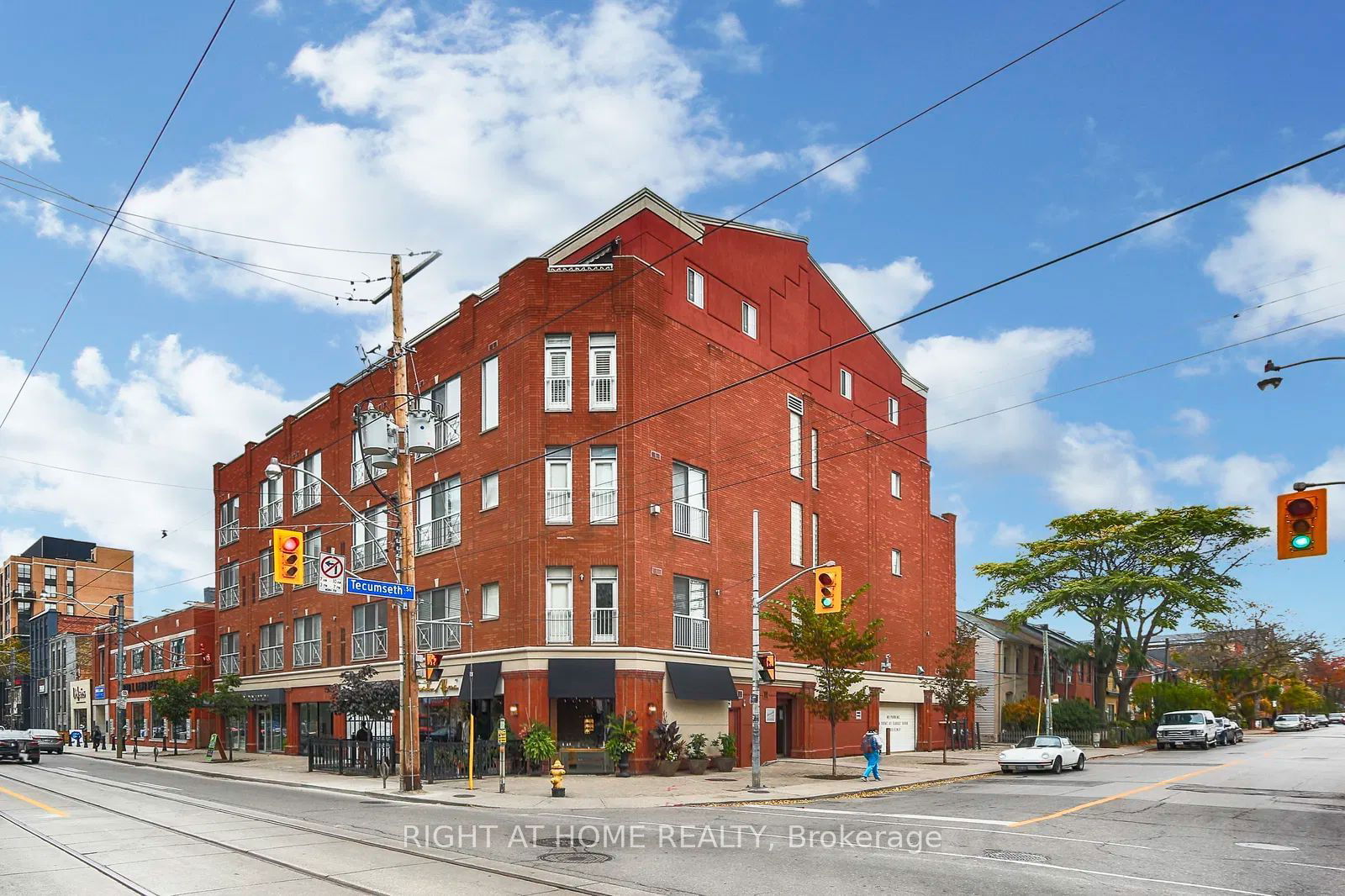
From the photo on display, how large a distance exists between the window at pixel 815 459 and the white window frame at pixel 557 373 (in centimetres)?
1306

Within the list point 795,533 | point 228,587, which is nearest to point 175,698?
point 228,587

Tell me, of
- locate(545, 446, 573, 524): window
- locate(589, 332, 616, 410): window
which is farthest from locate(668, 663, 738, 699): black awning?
locate(589, 332, 616, 410): window

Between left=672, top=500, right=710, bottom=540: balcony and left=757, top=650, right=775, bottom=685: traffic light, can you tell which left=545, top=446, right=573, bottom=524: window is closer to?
left=672, top=500, right=710, bottom=540: balcony

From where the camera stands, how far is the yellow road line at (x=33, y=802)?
2253 cm

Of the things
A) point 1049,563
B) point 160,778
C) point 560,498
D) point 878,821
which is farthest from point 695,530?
point 1049,563

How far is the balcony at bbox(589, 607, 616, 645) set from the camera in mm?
34094

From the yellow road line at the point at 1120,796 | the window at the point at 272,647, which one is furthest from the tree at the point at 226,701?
the yellow road line at the point at 1120,796

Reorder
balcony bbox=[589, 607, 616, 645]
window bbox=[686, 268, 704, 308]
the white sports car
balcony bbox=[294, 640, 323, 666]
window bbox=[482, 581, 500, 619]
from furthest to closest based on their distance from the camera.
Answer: balcony bbox=[294, 640, 323, 666]
window bbox=[686, 268, 704, 308]
the white sports car
window bbox=[482, 581, 500, 619]
balcony bbox=[589, 607, 616, 645]

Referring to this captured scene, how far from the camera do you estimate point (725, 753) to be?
35.8 meters

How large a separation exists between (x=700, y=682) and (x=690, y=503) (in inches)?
237

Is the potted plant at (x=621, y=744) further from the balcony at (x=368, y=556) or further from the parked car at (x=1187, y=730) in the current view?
the parked car at (x=1187, y=730)

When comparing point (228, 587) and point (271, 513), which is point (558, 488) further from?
point (228, 587)

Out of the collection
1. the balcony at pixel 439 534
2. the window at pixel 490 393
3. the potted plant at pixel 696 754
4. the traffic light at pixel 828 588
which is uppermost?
the window at pixel 490 393

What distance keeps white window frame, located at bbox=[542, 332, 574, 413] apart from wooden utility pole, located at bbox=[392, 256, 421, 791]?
5.99 meters
